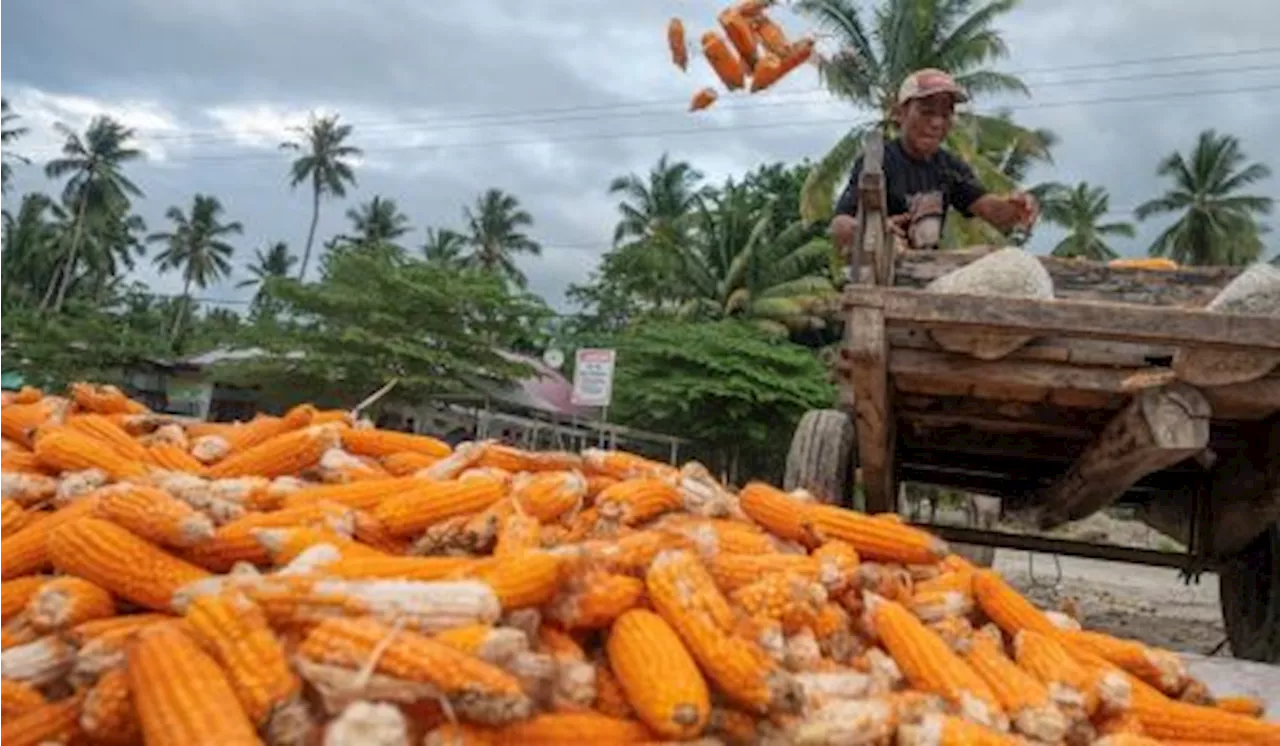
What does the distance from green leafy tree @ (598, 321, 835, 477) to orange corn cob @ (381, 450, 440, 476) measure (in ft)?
79.1

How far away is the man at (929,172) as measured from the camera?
18.5 ft

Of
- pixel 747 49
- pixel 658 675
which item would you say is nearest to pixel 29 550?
pixel 658 675

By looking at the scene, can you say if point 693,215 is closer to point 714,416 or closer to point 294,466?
point 714,416

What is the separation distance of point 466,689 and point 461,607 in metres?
0.20

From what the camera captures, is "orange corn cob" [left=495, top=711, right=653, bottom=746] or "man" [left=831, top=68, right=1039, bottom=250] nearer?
"orange corn cob" [left=495, top=711, right=653, bottom=746]

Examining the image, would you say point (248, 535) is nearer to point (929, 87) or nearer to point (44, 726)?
point (44, 726)

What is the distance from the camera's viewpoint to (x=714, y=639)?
205 cm

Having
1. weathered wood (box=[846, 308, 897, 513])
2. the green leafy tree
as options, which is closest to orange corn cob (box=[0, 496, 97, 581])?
weathered wood (box=[846, 308, 897, 513])

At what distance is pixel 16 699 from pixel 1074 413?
3949 millimetres

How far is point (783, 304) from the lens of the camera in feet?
108

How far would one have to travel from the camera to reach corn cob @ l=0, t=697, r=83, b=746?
6.02 feet

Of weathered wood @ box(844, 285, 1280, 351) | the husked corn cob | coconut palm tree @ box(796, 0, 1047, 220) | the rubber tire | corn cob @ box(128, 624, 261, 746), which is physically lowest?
the rubber tire

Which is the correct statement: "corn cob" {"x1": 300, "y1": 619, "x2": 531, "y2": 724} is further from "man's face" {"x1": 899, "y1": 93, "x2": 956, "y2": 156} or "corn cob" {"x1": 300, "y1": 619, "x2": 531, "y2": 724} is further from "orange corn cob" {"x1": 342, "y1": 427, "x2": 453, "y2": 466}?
"man's face" {"x1": 899, "y1": 93, "x2": 956, "y2": 156}

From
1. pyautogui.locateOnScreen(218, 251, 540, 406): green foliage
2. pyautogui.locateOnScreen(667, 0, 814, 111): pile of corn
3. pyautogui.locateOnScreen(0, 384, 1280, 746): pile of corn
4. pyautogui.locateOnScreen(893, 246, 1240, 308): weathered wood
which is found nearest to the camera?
pyautogui.locateOnScreen(0, 384, 1280, 746): pile of corn
